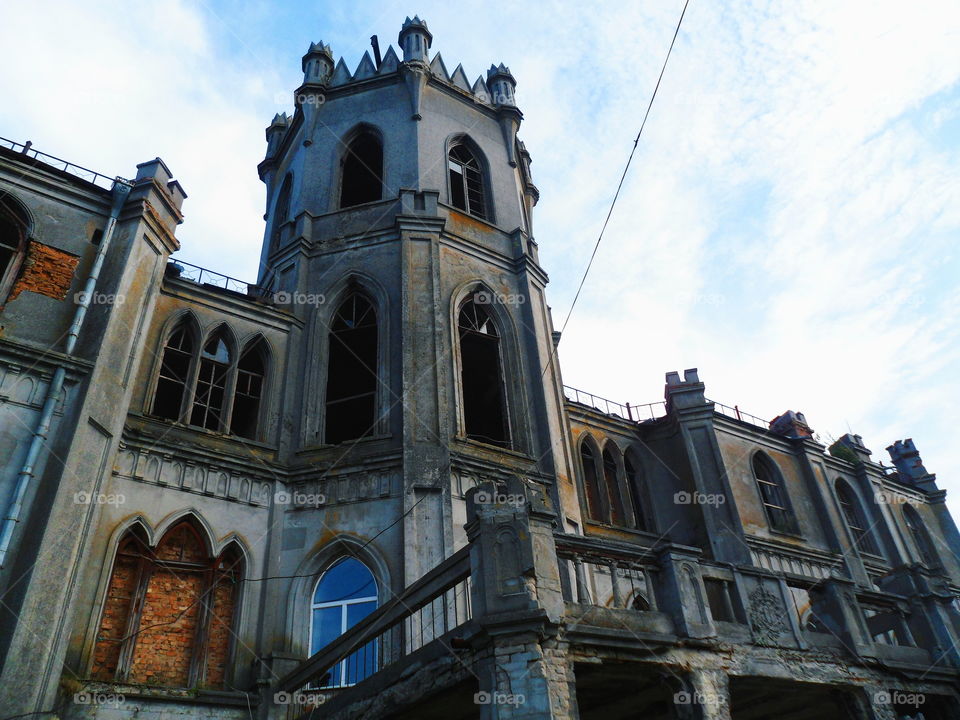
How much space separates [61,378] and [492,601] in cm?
764

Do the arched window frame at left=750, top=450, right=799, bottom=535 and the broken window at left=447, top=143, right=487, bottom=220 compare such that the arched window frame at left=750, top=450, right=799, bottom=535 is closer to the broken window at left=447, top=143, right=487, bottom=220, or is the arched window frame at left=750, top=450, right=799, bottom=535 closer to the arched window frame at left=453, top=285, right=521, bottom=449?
the arched window frame at left=453, top=285, right=521, bottom=449

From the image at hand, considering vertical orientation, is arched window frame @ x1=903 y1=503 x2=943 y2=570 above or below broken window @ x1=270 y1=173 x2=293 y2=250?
below

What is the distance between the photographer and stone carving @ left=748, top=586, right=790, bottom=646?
998cm

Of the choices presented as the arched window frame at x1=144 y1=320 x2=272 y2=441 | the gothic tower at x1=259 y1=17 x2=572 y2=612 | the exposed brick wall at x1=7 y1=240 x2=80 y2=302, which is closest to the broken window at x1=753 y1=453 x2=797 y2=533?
the gothic tower at x1=259 y1=17 x2=572 y2=612

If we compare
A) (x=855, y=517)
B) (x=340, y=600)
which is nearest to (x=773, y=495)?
(x=855, y=517)

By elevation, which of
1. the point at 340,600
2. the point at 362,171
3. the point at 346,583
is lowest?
the point at 340,600

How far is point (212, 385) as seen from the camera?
1510cm

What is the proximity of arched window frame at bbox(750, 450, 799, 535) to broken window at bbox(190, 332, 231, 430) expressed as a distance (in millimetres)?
13764

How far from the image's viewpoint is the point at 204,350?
15570 mm

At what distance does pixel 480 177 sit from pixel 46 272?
11251 mm

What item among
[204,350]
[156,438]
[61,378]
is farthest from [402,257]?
[61,378]

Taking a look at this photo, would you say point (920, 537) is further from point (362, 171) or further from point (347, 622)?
point (362, 171)

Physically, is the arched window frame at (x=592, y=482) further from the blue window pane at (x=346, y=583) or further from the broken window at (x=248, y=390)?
the broken window at (x=248, y=390)

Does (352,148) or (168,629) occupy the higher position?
(352,148)
